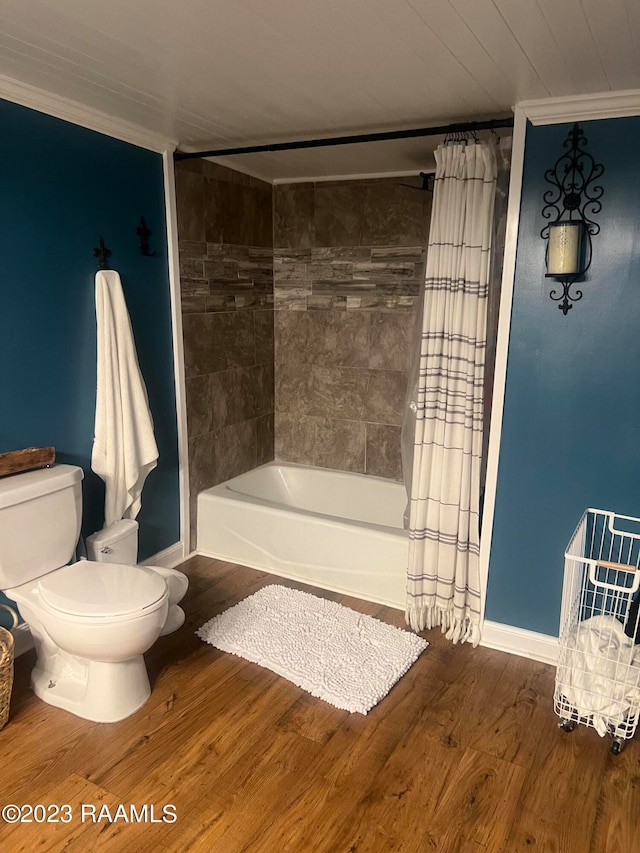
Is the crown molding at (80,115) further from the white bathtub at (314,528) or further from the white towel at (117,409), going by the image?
the white bathtub at (314,528)

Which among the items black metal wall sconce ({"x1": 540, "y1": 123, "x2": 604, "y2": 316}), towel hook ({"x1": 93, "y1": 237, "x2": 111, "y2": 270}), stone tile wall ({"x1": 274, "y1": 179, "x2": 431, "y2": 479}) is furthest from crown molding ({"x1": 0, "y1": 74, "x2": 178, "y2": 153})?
black metal wall sconce ({"x1": 540, "y1": 123, "x2": 604, "y2": 316})

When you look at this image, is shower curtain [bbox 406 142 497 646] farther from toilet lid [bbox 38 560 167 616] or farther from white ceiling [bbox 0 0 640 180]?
toilet lid [bbox 38 560 167 616]

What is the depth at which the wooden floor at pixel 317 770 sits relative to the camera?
176 centimetres

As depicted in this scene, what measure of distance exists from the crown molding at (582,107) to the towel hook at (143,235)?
5.45 ft

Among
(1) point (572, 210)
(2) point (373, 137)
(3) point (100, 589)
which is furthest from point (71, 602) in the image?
(1) point (572, 210)

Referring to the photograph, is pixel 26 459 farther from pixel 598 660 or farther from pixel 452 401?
pixel 598 660

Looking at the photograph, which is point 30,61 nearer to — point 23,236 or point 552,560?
point 23,236

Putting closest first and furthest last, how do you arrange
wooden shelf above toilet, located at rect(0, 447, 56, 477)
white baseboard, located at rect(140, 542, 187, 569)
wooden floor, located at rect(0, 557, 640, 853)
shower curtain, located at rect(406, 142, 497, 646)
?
wooden floor, located at rect(0, 557, 640, 853) < wooden shelf above toilet, located at rect(0, 447, 56, 477) < shower curtain, located at rect(406, 142, 497, 646) < white baseboard, located at rect(140, 542, 187, 569)

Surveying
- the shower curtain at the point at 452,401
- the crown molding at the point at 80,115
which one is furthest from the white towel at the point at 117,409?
the shower curtain at the point at 452,401

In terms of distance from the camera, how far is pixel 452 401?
2564mm

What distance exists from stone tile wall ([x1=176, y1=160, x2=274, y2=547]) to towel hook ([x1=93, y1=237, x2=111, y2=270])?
518 mm

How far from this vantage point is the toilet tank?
2.22 metres

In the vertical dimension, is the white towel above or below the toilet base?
above

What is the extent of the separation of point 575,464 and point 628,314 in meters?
0.58
